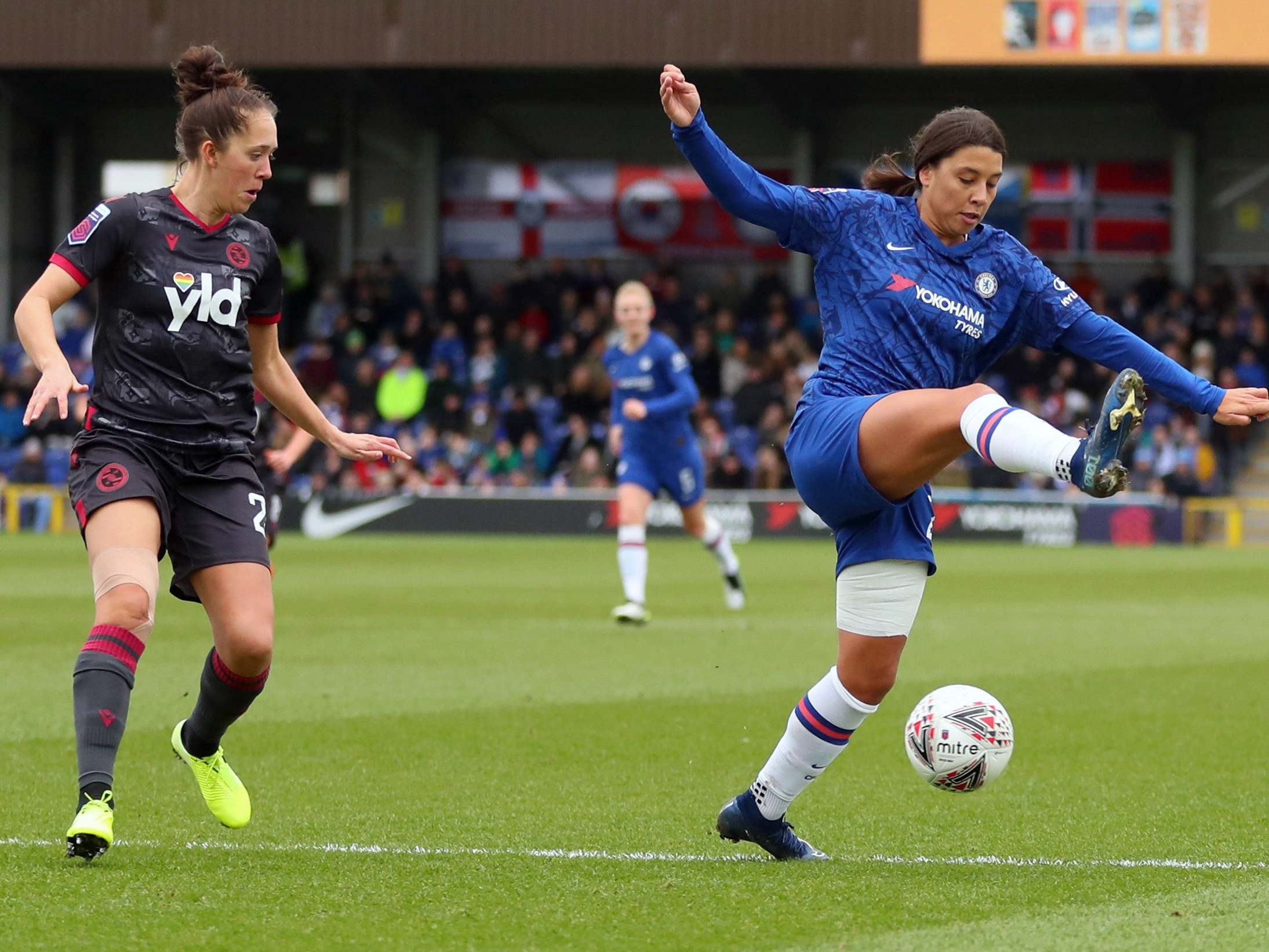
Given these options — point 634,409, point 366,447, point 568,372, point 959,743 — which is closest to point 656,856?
point 959,743

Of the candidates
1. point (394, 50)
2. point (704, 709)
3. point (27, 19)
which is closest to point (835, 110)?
point (394, 50)

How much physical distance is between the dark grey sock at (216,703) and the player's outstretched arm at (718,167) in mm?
1904

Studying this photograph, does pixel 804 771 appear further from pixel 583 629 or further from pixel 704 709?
pixel 583 629

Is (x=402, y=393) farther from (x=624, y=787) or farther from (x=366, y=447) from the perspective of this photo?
(x=366, y=447)

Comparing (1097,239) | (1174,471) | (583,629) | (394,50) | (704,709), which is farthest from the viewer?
(1097,239)

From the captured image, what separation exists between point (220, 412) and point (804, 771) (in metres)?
1.95

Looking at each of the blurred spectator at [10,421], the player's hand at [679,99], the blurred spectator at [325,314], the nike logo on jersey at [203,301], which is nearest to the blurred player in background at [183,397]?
the nike logo on jersey at [203,301]

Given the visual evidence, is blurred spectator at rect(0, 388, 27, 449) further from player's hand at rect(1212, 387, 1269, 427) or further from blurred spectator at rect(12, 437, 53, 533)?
player's hand at rect(1212, 387, 1269, 427)

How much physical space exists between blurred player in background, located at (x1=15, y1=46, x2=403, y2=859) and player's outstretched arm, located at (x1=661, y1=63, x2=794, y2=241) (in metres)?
1.17

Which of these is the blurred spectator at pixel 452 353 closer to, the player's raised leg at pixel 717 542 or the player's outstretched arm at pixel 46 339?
the player's raised leg at pixel 717 542

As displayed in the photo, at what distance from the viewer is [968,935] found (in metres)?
4.14

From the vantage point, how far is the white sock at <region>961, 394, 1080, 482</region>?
4.36 meters

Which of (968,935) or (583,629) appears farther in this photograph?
(583,629)

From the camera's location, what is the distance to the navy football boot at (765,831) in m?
5.23
